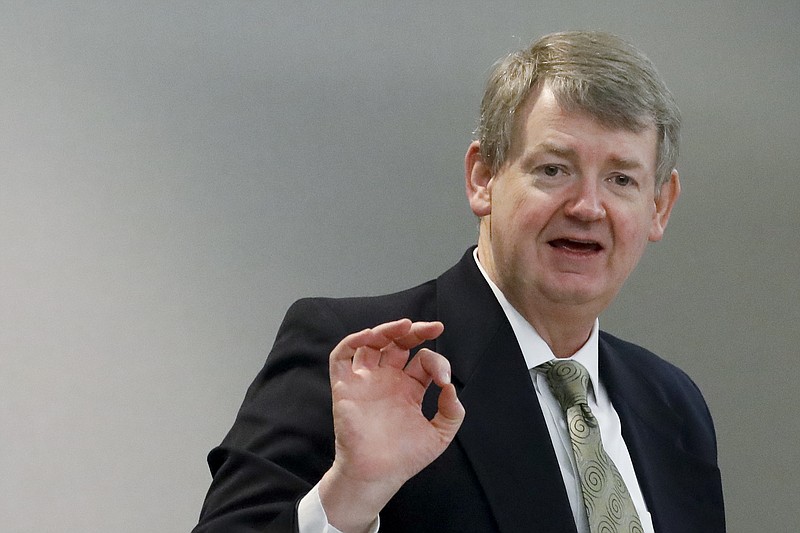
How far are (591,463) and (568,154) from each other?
423 mm

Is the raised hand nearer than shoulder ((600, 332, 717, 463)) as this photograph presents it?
Yes

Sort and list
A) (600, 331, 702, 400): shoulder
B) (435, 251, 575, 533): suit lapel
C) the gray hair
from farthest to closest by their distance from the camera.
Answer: (600, 331, 702, 400): shoulder < the gray hair < (435, 251, 575, 533): suit lapel

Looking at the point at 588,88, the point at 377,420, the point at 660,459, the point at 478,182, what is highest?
the point at 588,88

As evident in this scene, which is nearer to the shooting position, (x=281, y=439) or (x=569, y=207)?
(x=281, y=439)

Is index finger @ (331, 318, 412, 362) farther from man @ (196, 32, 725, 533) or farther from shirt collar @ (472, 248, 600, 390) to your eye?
shirt collar @ (472, 248, 600, 390)

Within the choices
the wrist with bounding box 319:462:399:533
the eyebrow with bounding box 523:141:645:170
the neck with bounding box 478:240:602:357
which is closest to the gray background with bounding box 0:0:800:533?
the neck with bounding box 478:240:602:357

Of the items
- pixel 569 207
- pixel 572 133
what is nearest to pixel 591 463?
pixel 569 207

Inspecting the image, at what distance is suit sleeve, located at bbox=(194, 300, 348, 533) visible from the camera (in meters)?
1.29

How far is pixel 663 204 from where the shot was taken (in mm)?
1693

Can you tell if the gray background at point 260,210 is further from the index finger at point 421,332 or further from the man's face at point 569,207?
the index finger at point 421,332

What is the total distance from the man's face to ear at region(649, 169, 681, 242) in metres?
0.10

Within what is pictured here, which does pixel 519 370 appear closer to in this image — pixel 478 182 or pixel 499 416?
pixel 499 416

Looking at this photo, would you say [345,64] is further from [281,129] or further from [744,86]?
[744,86]

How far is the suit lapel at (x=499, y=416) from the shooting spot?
1407 millimetres
